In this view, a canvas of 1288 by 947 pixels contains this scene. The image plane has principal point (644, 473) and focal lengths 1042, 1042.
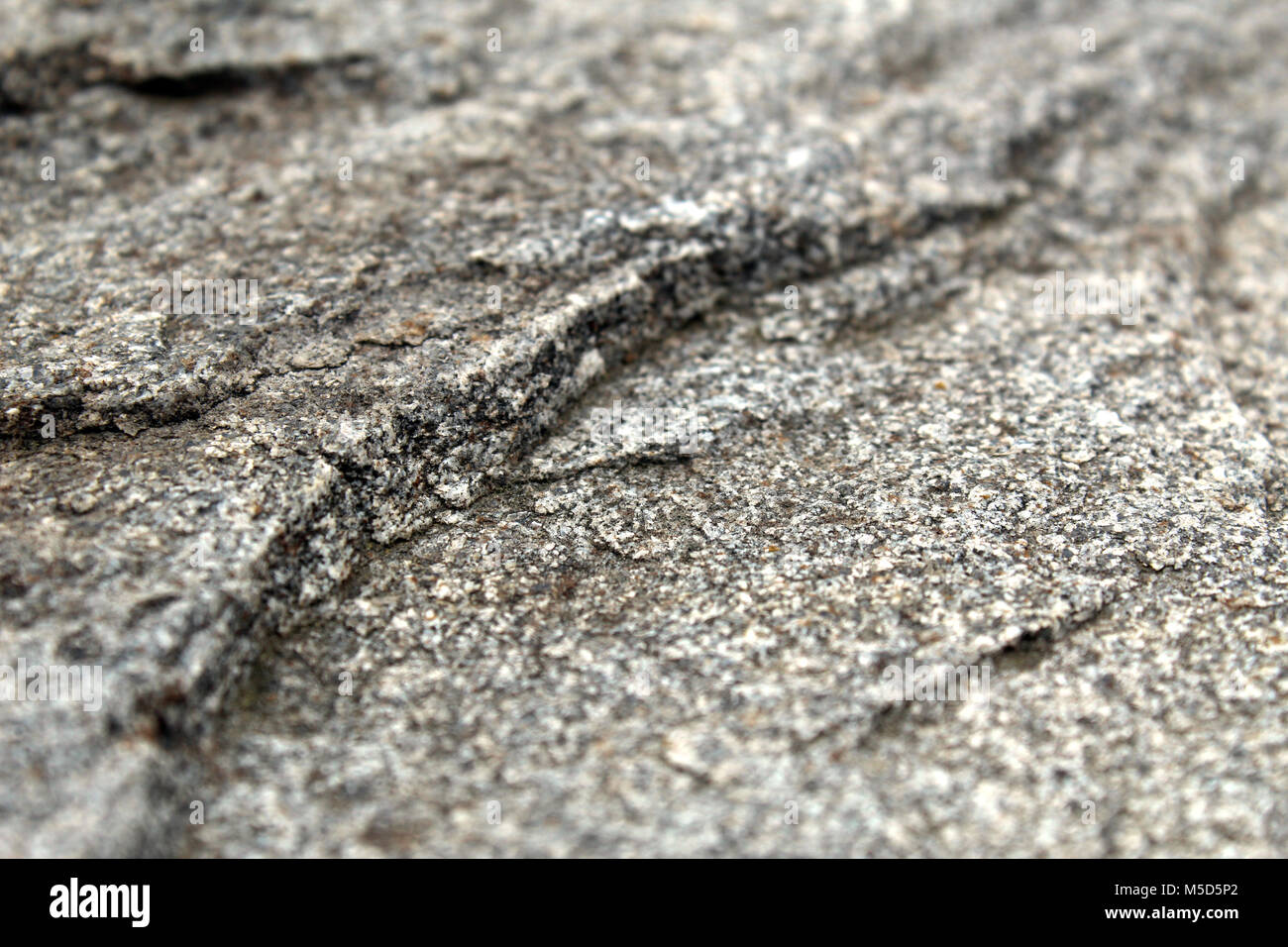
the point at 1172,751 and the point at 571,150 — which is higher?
the point at 571,150

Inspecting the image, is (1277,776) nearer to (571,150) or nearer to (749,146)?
(749,146)

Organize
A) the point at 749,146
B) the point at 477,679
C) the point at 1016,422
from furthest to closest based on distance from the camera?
the point at 749,146 → the point at 1016,422 → the point at 477,679

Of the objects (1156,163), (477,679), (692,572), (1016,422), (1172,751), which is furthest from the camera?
(1156,163)

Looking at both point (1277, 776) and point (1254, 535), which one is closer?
point (1277, 776)
